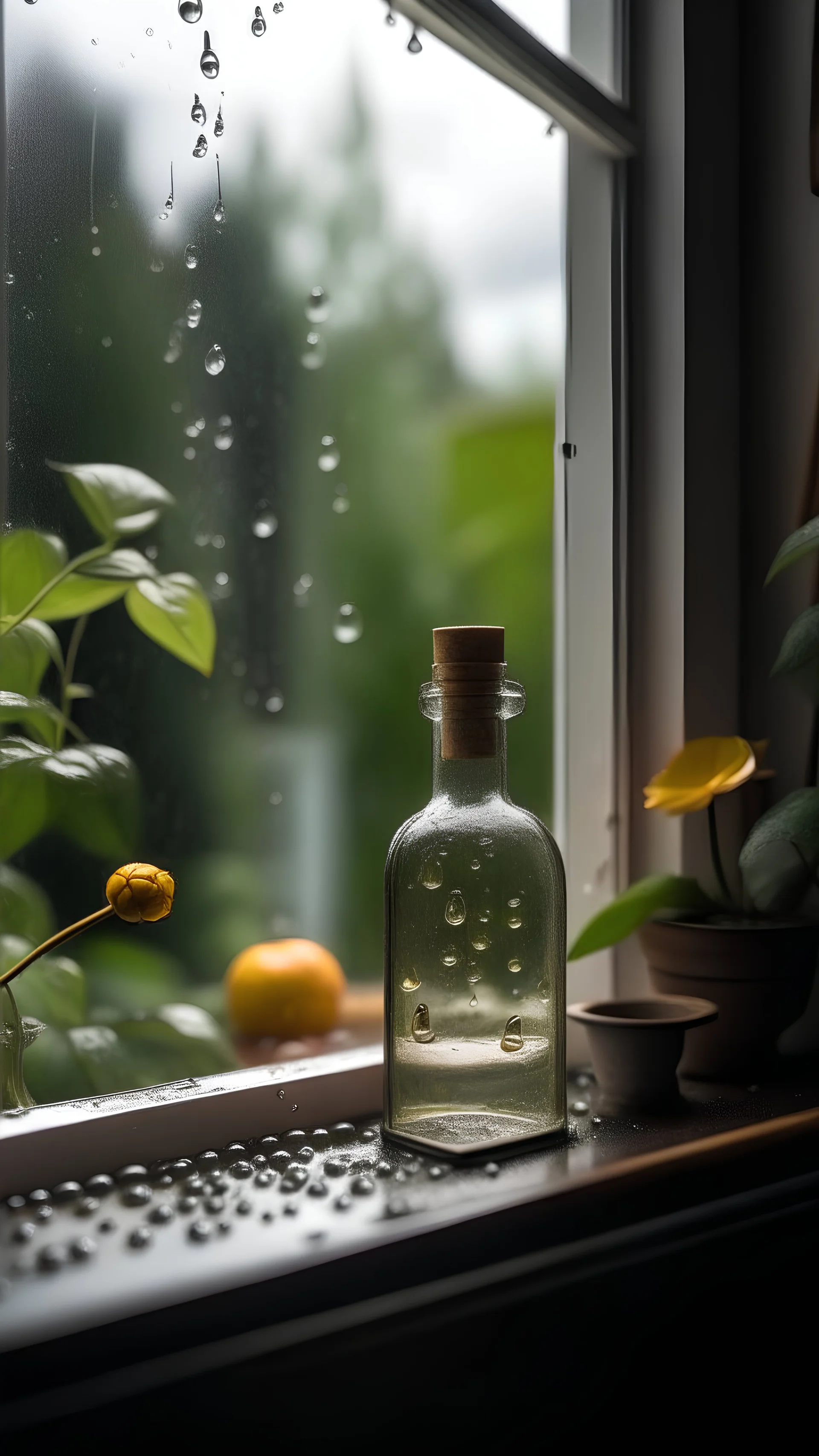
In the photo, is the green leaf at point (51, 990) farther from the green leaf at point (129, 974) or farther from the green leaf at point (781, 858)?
the green leaf at point (781, 858)

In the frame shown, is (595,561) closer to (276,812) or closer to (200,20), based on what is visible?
(276,812)

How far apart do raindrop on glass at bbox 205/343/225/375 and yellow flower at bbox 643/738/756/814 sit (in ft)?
1.45

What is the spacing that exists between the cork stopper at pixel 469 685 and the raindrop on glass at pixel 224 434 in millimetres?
207

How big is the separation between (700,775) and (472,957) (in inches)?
10.9

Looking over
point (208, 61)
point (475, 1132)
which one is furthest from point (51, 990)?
point (208, 61)

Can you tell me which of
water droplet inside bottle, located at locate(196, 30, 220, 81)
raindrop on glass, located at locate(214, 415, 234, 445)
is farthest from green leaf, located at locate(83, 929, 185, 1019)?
water droplet inside bottle, located at locate(196, 30, 220, 81)

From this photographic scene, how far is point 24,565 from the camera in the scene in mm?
678

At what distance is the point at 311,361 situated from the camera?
2.90 feet

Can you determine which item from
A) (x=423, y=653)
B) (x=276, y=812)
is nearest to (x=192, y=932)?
(x=276, y=812)

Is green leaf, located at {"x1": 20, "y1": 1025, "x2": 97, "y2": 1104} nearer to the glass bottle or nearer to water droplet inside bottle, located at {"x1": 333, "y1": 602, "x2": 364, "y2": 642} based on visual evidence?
the glass bottle

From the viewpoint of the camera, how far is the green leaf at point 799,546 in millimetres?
915

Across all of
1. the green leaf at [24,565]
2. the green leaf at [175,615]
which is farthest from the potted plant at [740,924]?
the green leaf at [24,565]

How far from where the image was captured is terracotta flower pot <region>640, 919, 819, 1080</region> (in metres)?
0.90

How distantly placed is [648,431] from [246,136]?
1.41 ft
